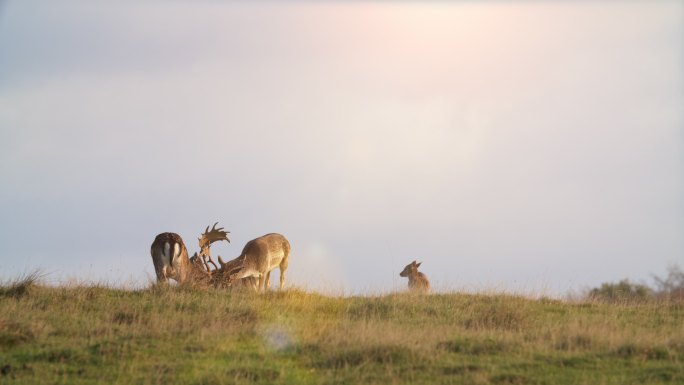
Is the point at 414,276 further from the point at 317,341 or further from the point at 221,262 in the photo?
the point at 317,341

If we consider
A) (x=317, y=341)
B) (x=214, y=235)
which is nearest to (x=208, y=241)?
(x=214, y=235)

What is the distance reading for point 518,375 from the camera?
32.9ft

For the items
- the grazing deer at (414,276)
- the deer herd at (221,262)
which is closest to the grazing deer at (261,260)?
the deer herd at (221,262)

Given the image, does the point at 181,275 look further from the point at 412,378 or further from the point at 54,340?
the point at 412,378

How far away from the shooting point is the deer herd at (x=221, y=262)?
729 inches

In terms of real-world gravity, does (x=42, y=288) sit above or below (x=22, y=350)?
above

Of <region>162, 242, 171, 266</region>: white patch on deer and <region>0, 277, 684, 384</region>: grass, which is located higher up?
<region>162, 242, 171, 266</region>: white patch on deer

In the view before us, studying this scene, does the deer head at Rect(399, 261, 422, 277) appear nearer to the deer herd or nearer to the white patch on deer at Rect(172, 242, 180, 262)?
the deer herd

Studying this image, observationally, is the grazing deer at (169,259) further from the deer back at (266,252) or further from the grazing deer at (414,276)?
the grazing deer at (414,276)

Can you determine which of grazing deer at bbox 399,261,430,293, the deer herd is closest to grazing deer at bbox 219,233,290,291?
the deer herd

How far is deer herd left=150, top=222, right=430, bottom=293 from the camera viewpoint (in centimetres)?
1852

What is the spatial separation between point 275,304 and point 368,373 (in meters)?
A: 5.39

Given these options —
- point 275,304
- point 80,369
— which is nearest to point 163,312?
point 275,304

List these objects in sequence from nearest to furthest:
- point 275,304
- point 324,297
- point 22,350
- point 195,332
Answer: point 22,350, point 195,332, point 275,304, point 324,297
